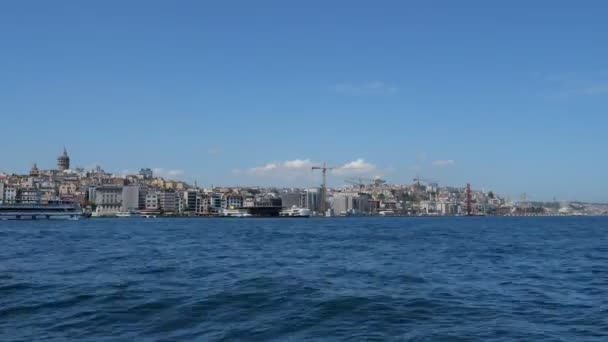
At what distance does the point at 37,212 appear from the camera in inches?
3228

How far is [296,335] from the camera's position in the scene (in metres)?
10.2

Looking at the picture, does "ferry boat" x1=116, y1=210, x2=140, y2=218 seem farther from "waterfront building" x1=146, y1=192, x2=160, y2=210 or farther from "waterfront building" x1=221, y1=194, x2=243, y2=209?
"waterfront building" x1=221, y1=194, x2=243, y2=209

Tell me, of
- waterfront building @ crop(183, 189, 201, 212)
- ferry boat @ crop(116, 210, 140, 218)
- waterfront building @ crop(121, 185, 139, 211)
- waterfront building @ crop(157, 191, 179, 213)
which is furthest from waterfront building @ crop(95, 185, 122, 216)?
waterfront building @ crop(183, 189, 201, 212)

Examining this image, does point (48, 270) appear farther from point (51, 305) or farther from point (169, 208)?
point (169, 208)

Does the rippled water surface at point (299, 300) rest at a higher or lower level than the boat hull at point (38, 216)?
lower

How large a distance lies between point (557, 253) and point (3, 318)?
23834 mm

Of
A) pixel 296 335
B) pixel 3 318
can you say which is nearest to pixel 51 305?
pixel 3 318

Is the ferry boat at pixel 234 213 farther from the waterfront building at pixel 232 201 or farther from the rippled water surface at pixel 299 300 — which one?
the rippled water surface at pixel 299 300

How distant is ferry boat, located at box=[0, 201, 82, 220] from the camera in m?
79.8

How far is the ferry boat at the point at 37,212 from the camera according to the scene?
262ft

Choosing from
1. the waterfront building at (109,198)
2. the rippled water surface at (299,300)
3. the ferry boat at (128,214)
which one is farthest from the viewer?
the waterfront building at (109,198)

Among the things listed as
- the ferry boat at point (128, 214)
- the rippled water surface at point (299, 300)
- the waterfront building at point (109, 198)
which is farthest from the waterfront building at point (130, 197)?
the rippled water surface at point (299, 300)

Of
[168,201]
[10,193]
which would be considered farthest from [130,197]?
[10,193]

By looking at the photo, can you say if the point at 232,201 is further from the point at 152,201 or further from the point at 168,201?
the point at 152,201
